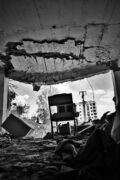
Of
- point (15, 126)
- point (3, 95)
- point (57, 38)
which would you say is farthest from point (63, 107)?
point (3, 95)

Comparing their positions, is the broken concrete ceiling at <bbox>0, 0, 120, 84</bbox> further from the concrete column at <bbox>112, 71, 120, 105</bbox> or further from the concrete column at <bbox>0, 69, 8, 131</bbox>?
the concrete column at <bbox>112, 71, 120, 105</bbox>

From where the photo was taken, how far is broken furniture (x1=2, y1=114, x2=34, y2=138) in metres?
4.34

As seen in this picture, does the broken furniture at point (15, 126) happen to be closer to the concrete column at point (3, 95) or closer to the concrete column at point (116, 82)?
the concrete column at point (3, 95)

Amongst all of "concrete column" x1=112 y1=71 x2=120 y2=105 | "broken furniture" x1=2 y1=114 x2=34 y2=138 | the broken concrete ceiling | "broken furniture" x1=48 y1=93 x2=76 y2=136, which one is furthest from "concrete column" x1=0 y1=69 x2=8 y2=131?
"concrete column" x1=112 y1=71 x2=120 y2=105

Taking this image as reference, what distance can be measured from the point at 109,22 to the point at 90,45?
3.26 ft

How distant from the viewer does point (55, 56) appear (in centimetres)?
464

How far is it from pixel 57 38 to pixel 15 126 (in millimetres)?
2992

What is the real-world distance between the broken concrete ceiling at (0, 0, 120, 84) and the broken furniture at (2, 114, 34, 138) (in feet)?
6.61

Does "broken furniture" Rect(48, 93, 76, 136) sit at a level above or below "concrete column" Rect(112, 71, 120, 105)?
below

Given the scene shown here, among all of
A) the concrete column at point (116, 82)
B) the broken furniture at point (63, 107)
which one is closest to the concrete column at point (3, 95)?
the broken furniture at point (63, 107)

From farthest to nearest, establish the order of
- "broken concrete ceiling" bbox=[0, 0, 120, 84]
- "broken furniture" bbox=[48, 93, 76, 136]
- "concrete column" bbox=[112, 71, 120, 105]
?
"concrete column" bbox=[112, 71, 120, 105] → "broken furniture" bbox=[48, 93, 76, 136] → "broken concrete ceiling" bbox=[0, 0, 120, 84]

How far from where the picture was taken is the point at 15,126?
4.38 metres

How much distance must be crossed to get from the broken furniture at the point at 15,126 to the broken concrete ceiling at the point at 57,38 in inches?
79.3

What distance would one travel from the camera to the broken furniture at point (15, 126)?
14.2ft
